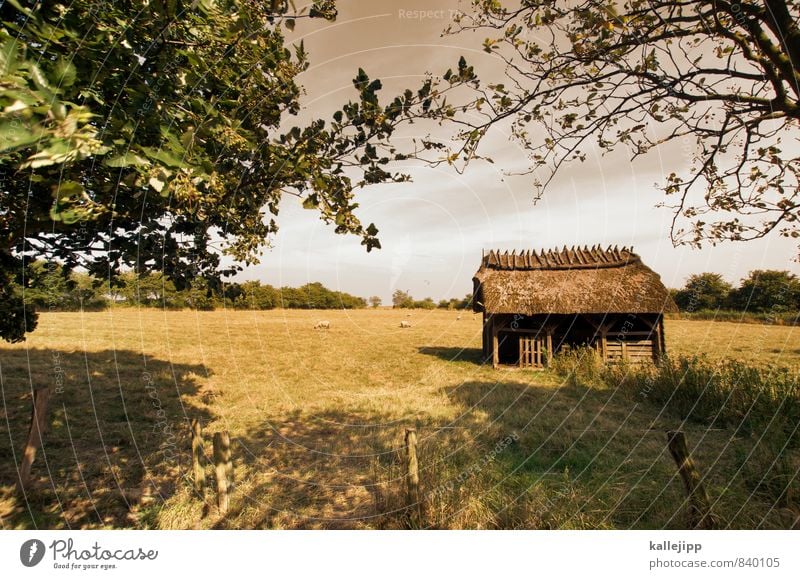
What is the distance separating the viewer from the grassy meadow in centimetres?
491

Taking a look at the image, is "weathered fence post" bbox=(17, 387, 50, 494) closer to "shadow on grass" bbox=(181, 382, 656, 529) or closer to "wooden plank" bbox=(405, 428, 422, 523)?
"shadow on grass" bbox=(181, 382, 656, 529)

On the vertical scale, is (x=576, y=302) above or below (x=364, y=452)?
above

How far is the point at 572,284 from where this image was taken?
682 inches

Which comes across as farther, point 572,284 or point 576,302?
point 572,284

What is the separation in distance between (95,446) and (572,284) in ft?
59.2

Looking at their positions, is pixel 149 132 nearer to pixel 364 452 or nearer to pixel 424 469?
pixel 424 469

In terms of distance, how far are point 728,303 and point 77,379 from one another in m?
65.0

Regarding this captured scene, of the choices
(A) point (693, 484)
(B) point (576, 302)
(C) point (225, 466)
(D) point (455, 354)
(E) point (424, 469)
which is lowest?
(D) point (455, 354)

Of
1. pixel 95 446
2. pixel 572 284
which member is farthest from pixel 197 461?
pixel 572 284

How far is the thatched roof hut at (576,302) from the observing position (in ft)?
53.7

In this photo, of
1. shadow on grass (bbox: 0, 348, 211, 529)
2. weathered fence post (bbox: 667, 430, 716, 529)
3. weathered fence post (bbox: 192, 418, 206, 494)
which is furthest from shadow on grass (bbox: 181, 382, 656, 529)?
shadow on grass (bbox: 0, 348, 211, 529)

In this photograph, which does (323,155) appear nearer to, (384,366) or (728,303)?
(384,366)

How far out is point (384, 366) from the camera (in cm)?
1916
